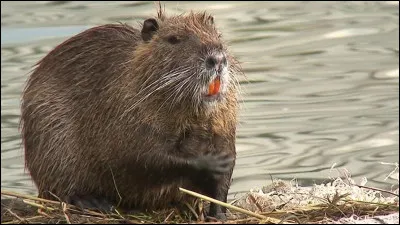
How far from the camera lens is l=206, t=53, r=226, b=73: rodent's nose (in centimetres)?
593

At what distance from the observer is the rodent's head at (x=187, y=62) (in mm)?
5988

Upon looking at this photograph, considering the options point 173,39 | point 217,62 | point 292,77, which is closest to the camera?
point 217,62

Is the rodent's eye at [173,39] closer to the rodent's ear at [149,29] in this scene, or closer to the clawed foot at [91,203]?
the rodent's ear at [149,29]

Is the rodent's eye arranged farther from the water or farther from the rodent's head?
the water

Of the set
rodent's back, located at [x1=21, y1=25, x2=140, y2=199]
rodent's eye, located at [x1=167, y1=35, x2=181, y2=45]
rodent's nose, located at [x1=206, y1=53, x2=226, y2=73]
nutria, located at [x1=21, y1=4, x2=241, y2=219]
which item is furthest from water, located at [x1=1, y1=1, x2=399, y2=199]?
rodent's nose, located at [x1=206, y1=53, x2=226, y2=73]

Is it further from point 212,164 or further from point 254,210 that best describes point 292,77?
point 212,164

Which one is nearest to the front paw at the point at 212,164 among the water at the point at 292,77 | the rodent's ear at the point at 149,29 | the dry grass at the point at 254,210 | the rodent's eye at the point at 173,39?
the dry grass at the point at 254,210

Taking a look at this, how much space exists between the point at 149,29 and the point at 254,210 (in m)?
0.92

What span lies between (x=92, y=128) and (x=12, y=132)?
4711mm

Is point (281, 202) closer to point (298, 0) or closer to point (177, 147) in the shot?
point (177, 147)

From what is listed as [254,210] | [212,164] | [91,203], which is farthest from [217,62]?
[91,203]

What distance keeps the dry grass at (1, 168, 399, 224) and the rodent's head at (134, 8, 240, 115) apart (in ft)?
1.47

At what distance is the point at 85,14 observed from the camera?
602 inches

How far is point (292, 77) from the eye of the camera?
1266 cm
